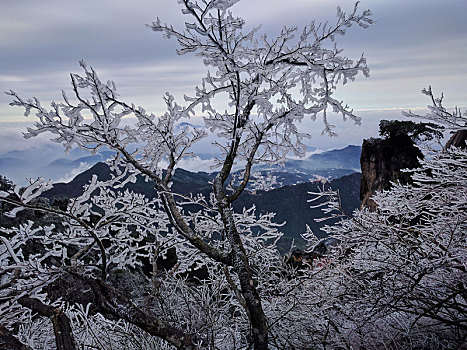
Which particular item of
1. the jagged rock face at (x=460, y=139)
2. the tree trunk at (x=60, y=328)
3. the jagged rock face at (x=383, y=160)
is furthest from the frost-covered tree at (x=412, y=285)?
the jagged rock face at (x=383, y=160)

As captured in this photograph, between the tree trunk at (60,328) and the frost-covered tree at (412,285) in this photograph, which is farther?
the frost-covered tree at (412,285)

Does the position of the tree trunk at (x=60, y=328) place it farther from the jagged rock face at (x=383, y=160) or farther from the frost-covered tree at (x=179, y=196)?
the jagged rock face at (x=383, y=160)

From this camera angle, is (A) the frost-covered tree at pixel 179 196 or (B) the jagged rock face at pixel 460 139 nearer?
(A) the frost-covered tree at pixel 179 196

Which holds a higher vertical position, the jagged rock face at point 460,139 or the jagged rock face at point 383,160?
the jagged rock face at point 460,139

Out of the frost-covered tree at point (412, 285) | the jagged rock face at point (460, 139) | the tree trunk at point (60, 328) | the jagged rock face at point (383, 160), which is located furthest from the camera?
the jagged rock face at point (383, 160)

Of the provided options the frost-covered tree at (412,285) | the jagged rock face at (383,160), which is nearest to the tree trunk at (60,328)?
the frost-covered tree at (412,285)

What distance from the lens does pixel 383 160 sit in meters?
17.3

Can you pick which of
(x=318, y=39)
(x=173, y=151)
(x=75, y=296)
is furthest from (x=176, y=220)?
(x=75, y=296)

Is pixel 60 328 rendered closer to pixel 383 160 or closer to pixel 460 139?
pixel 460 139

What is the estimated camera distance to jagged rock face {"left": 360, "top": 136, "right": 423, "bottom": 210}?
1700 cm

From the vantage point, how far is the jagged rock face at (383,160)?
17.0 meters

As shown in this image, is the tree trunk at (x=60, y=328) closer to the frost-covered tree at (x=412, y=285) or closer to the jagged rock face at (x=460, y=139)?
the frost-covered tree at (x=412, y=285)

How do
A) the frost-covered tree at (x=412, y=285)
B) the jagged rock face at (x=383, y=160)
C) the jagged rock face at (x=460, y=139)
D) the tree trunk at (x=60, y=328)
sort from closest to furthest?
the tree trunk at (x=60, y=328), the frost-covered tree at (x=412, y=285), the jagged rock face at (x=460, y=139), the jagged rock face at (x=383, y=160)

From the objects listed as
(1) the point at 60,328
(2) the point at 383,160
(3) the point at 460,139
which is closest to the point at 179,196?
(1) the point at 60,328
